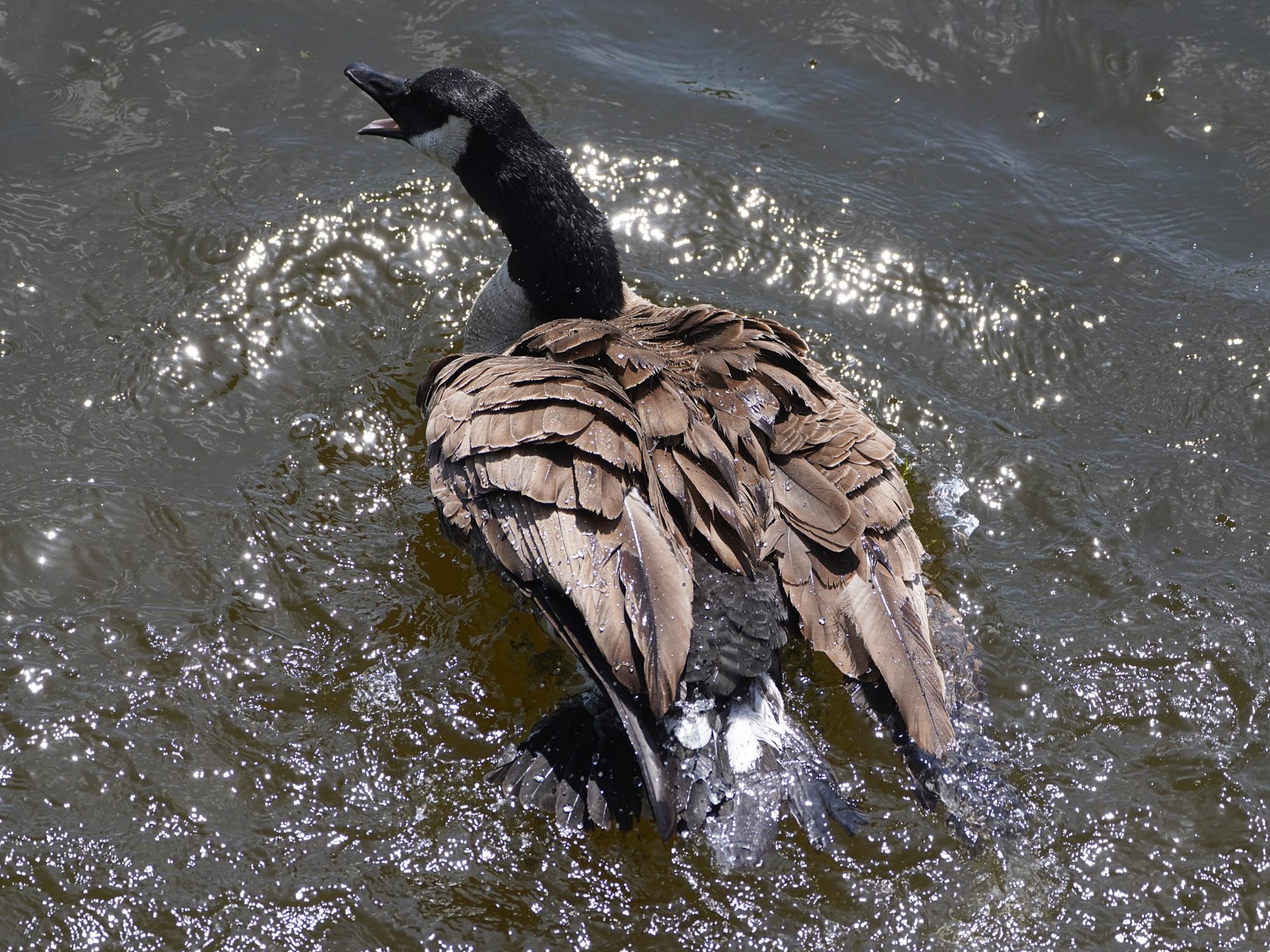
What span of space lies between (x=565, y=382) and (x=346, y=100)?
3.83 meters

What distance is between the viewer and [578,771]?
372 cm

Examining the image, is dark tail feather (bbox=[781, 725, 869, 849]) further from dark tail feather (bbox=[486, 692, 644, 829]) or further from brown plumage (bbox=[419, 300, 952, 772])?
dark tail feather (bbox=[486, 692, 644, 829])

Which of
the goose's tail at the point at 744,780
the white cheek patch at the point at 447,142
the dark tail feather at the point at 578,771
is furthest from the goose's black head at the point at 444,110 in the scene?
the goose's tail at the point at 744,780

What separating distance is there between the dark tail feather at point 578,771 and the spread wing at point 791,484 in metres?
0.73

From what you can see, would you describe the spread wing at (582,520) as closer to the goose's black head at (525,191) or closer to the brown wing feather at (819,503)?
the brown wing feather at (819,503)

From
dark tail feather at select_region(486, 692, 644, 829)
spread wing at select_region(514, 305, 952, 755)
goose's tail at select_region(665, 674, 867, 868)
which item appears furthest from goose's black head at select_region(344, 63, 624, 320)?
goose's tail at select_region(665, 674, 867, 868)

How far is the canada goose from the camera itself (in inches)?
139

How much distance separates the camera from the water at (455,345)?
3602 mm

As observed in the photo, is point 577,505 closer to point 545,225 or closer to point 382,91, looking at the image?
point 545,225

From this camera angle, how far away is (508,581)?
4062 millimetres

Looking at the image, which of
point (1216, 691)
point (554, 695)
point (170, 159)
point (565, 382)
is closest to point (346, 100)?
point (170, 159)

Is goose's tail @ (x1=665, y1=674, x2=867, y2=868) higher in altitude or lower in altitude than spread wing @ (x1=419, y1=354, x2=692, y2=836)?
lower

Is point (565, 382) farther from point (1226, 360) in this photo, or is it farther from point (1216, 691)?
point (1226, 360)

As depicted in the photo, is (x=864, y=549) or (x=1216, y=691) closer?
(x=864, y=549)
